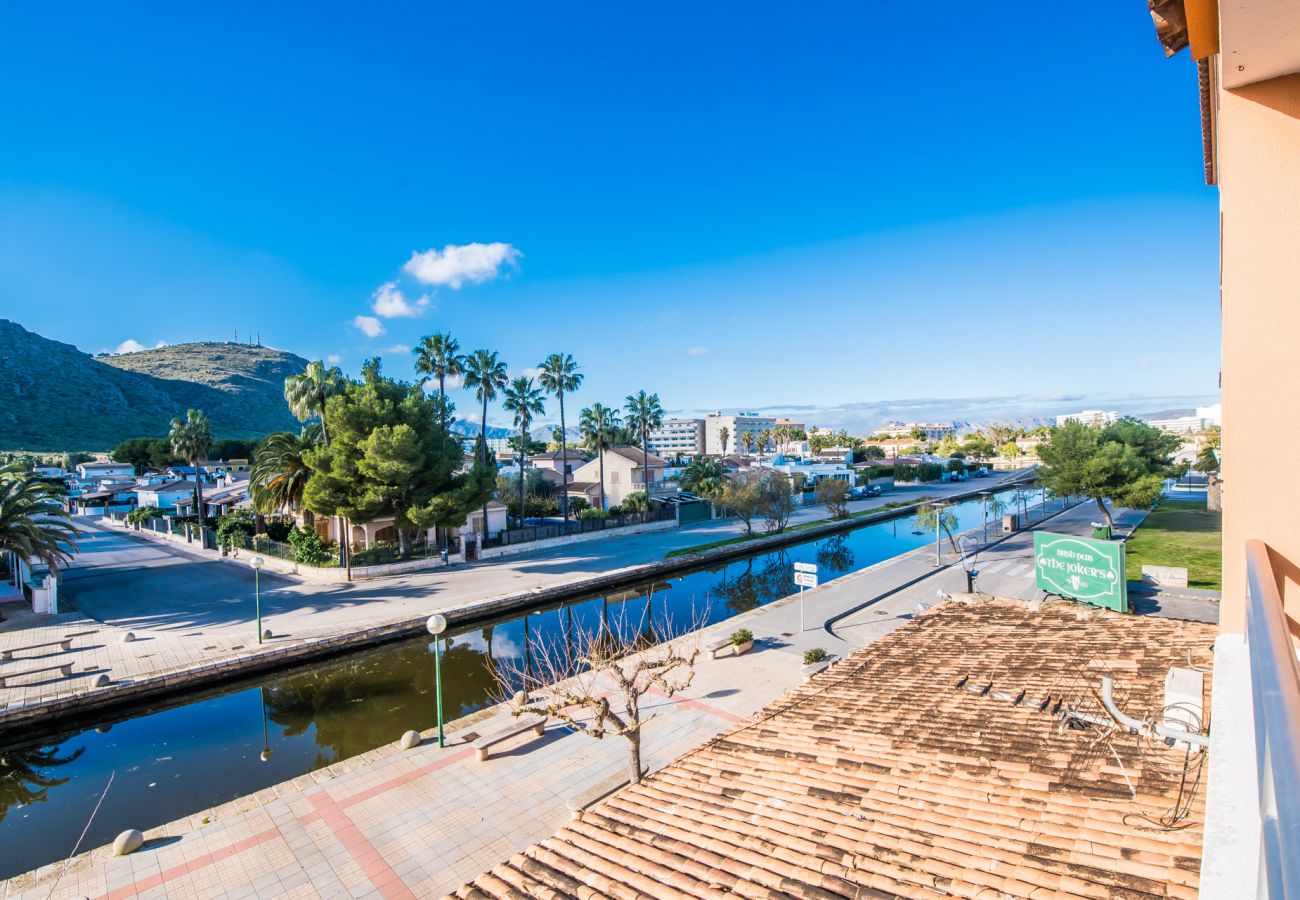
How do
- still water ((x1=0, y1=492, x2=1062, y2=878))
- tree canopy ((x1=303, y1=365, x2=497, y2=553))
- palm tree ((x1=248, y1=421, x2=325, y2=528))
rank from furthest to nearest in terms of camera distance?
palm tree ((x1=248, y1=421, x2=325, y2=528)) < tree canopy ((x1=303, y1=365, x2=497, y2=553)) < still water ((x1=0, y1=492, x2=1062, y2=878))

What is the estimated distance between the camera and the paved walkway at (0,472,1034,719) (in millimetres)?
17406

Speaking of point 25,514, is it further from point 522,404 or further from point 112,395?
point 112,395

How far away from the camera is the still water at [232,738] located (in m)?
11.9

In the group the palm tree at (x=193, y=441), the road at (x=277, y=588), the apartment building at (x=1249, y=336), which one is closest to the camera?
the apartment building at (x=1249, y=336)

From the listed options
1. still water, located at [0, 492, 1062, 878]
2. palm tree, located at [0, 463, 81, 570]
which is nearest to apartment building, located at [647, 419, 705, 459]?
still water, located at [0, 492, 1062, 878]

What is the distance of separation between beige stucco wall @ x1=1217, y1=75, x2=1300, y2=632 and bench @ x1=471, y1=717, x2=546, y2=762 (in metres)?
12.3

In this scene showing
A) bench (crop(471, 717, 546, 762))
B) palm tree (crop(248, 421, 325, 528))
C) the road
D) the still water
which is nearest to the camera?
the still water

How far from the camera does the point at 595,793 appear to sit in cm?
1052

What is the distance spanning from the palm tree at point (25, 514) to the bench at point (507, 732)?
18.9 meters

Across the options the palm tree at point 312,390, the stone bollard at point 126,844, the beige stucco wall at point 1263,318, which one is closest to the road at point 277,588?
the palm tree at point 312,390

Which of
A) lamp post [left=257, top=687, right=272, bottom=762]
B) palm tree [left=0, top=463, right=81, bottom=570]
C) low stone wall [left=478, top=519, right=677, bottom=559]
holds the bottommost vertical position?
lamp post [left=257, top=687, right=272, bottom=762]

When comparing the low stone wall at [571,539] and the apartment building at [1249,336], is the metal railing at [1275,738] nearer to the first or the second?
the apartment building at [1249,336]

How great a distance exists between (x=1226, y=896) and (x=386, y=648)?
21794 mm

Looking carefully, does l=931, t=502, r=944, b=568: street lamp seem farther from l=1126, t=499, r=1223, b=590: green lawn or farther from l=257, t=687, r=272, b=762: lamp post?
l=257, t=687, r=272, b=762: lamp post
